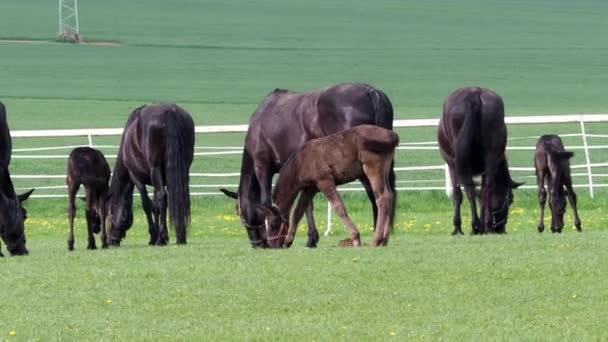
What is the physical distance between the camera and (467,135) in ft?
62.0

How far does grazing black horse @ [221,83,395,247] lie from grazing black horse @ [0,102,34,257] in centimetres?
255

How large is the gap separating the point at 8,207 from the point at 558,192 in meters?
7.21

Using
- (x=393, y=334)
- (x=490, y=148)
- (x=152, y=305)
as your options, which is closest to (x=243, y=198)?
(x=490, y=148)

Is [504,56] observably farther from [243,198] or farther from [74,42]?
[243,198]

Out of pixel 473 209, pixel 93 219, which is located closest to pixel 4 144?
pixel 93 219

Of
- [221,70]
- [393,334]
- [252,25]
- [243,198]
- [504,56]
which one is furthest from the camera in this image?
[252,25]

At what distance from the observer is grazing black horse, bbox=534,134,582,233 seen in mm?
20000

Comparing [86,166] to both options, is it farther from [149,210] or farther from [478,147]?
[478,147]

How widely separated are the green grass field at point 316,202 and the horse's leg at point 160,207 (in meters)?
0.93

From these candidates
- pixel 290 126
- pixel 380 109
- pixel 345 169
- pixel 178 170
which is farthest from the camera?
pixel 178 170

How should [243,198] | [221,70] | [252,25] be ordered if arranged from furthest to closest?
[252,25]
[221,70]
[243,198]

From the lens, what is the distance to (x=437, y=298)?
1217cm

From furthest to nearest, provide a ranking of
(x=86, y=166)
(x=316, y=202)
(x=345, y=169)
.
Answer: (x=316, y=202)
(x=86, y=166)
(x=345, y=169)

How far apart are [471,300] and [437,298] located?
0.28 meters
